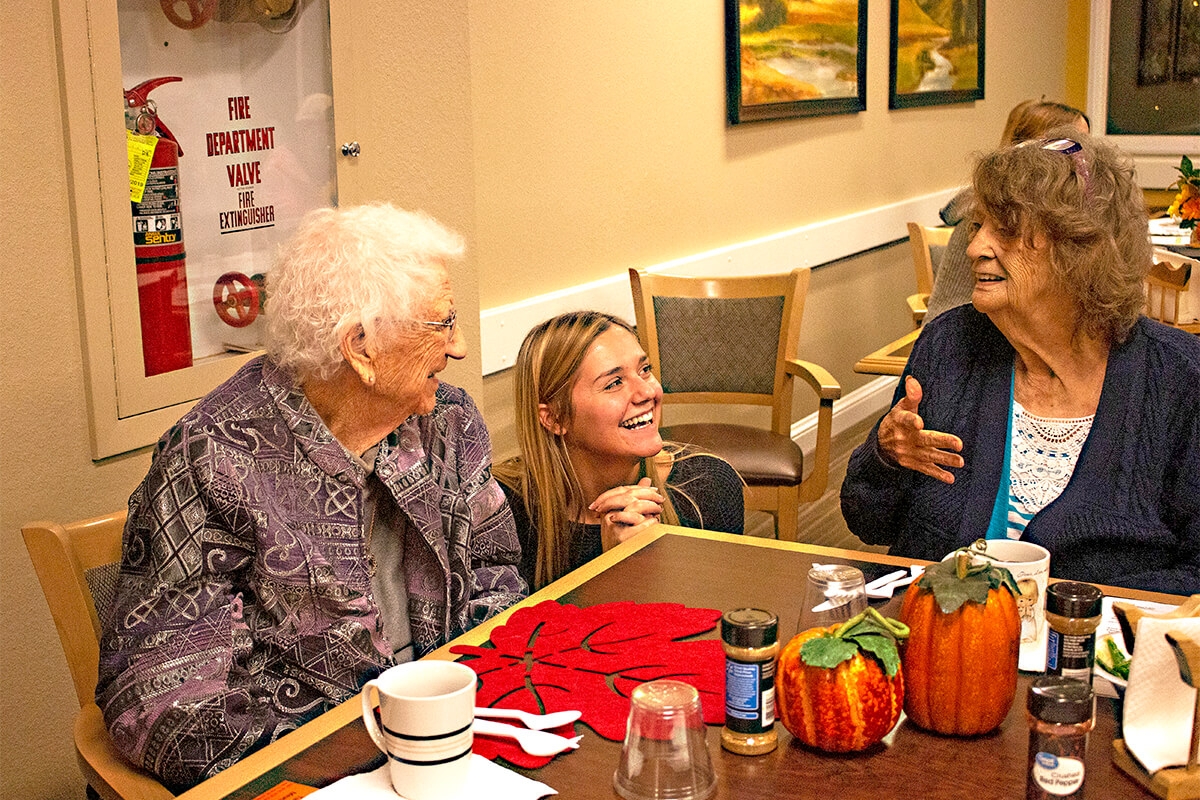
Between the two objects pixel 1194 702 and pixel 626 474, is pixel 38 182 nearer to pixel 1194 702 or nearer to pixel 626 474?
pixel 626 474

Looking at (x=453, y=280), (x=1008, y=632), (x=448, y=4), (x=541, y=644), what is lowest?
(x=541, y=644)

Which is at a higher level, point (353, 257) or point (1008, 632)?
point (353, 257)

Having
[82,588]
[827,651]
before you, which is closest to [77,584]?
[82,588]

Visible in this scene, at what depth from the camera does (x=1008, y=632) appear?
134 cm

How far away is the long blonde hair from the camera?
2289 millimetres

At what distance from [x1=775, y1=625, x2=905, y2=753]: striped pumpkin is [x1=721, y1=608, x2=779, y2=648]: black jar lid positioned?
49 millimetres

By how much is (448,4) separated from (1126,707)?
6.33 ft

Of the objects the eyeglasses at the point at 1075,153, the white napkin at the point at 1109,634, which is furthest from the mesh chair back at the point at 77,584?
the eyeglasses at the point at 1075,153

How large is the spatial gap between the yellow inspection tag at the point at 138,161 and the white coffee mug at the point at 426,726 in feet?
3.85

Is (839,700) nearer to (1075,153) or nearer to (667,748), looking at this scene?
(667,748)

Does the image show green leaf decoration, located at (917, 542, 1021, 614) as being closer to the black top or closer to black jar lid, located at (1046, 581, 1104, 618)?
black jar lid, located at (1046, 581, 1104, 618)

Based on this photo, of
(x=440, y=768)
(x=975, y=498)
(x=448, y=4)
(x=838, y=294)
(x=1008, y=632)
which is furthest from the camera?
(x=838, y=294)

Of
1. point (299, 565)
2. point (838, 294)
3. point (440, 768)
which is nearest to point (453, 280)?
point (299, 565)

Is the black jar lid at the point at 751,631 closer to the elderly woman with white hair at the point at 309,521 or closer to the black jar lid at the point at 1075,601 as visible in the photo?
the black jar lid at the point at 1075,601
